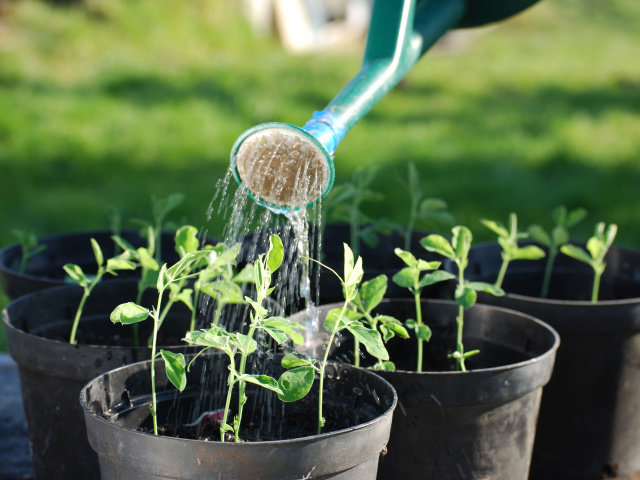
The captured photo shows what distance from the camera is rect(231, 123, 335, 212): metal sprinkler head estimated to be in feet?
4.74

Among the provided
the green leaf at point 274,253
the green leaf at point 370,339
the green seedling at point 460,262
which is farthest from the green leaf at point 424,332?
the green leaf at point 274,253

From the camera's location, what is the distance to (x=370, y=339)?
4.03 feet

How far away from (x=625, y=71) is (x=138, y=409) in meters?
7.48

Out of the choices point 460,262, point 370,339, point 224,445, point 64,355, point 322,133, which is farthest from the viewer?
point 460,262

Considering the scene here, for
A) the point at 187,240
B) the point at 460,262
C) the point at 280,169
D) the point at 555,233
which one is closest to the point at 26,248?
the point at 187,240

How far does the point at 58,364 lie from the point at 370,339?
2.26 ft

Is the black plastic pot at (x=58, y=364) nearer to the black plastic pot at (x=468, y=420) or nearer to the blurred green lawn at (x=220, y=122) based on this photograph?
the black plastic pot at (x=468, y=420)

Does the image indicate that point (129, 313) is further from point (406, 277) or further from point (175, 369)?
point (406, 277)

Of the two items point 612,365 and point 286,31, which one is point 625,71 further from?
point 612,365

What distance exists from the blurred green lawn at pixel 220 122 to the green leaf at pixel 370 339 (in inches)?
112

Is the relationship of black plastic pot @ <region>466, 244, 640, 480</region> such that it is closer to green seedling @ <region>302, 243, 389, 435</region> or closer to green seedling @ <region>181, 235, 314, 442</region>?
green seedling @ <region>302, 243, 389, 435</region>

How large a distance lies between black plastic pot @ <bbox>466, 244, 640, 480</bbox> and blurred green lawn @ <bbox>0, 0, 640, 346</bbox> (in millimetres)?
2106

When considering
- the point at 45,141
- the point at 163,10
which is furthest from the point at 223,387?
the point at 163,10

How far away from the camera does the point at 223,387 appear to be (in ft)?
5.12
